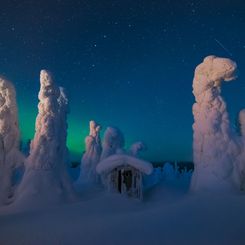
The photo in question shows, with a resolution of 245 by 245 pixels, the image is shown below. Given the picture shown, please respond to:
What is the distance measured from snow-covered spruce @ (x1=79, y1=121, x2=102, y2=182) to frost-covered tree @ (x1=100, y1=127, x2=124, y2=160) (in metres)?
2.22

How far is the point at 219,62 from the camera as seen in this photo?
19.4m

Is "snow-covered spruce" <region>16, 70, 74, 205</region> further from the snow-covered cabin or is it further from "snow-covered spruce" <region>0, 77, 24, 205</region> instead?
the snow-covered cabin

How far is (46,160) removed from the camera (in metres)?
18.3

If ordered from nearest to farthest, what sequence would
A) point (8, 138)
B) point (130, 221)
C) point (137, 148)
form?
1. point (130, 221)
2. point (8, 138)
3. point (137, 148)

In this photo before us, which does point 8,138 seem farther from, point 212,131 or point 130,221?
point 212,131

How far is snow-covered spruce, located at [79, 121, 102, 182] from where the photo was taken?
28237 millimetres

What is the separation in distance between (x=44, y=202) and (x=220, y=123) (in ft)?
35.3

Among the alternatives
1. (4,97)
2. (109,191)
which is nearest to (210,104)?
(109,191)

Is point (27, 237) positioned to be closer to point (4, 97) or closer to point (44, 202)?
point (44, 202)

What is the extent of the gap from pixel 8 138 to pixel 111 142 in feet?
28.5

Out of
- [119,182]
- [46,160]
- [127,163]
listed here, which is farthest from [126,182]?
[46,160]

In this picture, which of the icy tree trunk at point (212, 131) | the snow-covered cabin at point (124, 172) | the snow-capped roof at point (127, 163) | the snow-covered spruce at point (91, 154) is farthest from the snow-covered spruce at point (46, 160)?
the snow-covered spruce at point (91, 154)

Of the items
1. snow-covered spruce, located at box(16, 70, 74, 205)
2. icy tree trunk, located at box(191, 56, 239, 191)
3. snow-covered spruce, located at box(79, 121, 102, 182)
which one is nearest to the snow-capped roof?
snow-covered spruce, located at box(16, 70, 74, 205)

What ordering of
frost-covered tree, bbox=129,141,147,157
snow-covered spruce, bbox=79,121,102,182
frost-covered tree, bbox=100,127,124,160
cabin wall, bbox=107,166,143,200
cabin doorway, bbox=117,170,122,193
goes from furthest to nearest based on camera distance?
1. snow-covered spruce, bbox=79,121,102,182
2. frost-covered tree, bbox=100,127,124,160
3. frost-covered tree, bbox=129,141,147,157
4. cabin doorway, bbox=117,170,122,193
5. cabin wall, bbox=107,166,143,200
